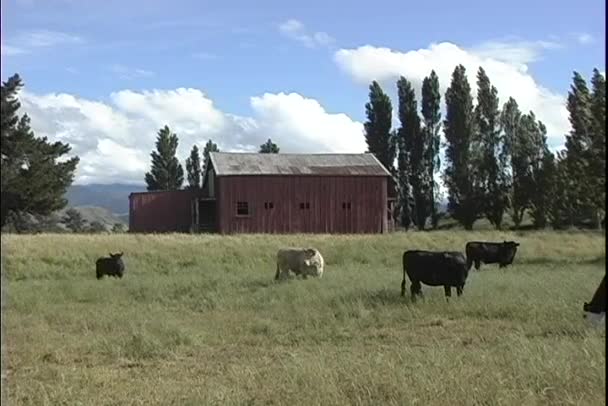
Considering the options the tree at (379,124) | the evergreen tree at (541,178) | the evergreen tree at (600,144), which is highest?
the tree at (379,124)

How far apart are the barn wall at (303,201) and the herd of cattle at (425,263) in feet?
64.5

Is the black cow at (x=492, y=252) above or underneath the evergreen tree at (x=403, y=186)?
underneath

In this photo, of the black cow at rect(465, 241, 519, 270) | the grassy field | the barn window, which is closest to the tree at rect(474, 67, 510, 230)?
the barn window

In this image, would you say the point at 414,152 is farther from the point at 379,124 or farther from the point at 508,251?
the point at 508,251

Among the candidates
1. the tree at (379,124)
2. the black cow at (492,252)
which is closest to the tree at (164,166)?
the tree at (379,124)

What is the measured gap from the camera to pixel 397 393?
22.0ft

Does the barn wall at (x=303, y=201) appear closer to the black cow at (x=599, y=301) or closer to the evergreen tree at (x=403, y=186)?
the evergreen tree at (x=403, y=186)

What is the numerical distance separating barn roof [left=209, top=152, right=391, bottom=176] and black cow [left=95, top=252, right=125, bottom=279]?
22.3 m

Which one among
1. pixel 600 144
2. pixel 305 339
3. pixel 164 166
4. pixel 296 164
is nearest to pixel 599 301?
pixel 600 144

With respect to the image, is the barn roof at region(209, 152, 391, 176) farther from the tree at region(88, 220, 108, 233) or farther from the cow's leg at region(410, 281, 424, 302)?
the cow's leg at region(410, 281, 424, 302)

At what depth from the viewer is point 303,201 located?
48625 millimetres

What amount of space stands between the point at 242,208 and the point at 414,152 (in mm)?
22346

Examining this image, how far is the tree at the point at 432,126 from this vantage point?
6344 cm

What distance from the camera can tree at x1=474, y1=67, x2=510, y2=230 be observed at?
192 feet
